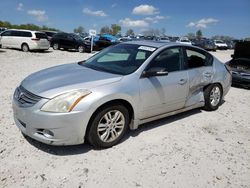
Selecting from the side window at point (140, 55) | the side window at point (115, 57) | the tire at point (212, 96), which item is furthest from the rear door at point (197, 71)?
the side window at point (115, 57)

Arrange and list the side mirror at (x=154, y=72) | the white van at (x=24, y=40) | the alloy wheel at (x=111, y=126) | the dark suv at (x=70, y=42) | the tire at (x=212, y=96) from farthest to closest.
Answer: the dark suv at (x=70, y=42)
the white van at (x=24, y=40)
the tire at (x=212, y=96)
the side mirror at (x=154, y=72)
the alloy wheel at (x=111, y=126)

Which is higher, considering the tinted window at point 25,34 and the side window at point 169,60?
the tinted window at point 25,34

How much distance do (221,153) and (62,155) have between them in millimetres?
2405

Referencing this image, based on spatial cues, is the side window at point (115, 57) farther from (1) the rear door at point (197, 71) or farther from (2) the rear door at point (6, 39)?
(2) the rear door at point (6, 39)

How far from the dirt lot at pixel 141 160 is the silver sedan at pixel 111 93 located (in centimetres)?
27

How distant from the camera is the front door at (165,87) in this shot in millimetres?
3832

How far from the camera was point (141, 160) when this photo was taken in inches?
130

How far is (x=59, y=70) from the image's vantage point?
160 inches

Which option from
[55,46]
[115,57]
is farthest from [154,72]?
[55,46]

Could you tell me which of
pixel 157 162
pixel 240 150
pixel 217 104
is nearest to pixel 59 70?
pixel 157 162

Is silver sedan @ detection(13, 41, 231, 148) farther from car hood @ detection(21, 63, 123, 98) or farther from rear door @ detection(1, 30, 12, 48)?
rear door @ detection(1, 30, 12, 48)

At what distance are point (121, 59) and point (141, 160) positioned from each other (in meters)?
1.93

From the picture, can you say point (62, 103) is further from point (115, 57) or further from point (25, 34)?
point (25, 34)

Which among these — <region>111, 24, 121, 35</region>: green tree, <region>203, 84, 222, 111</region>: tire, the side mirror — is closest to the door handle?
the side mirror
